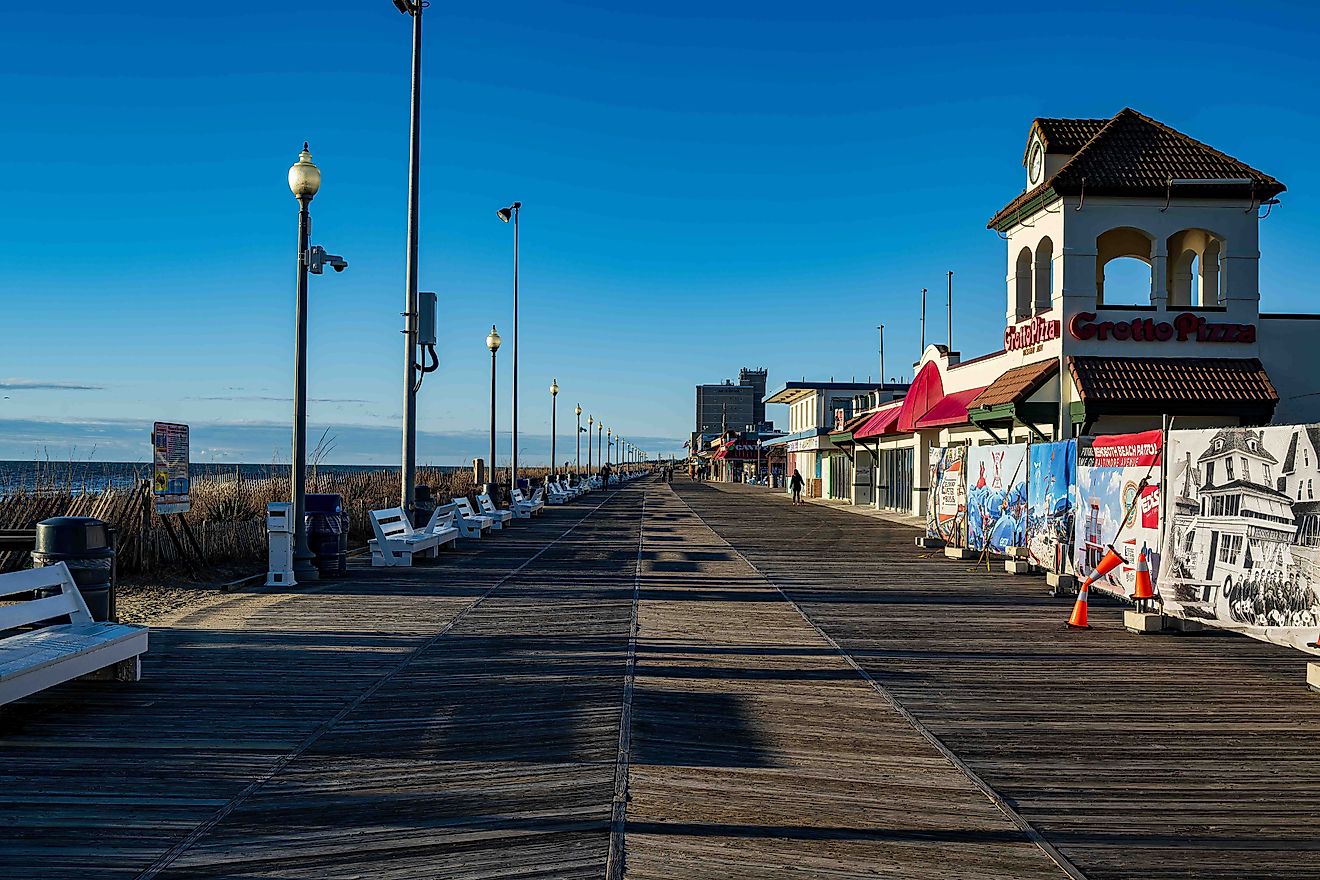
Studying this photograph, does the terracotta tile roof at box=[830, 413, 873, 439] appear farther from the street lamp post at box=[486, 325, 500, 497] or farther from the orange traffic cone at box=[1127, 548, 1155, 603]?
the orange traffic cone at box=[1127, 548, 1155, 603]

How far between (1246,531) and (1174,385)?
42.7 ft

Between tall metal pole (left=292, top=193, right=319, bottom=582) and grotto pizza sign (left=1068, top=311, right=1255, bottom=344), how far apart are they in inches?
597

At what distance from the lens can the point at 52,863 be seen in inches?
182

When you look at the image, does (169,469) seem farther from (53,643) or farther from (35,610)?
(53,643)

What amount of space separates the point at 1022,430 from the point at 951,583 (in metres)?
10.5

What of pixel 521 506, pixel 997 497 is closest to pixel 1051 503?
pixel 997 497

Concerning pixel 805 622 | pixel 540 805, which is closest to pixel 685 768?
pixel 540 805

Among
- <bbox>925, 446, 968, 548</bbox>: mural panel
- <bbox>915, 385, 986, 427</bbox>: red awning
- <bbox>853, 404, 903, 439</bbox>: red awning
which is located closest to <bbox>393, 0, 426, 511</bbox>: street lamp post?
<bbox>925, 446, 968, 548</bbox>: mural panel

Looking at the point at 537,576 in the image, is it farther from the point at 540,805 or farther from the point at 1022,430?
the point at 1022,430

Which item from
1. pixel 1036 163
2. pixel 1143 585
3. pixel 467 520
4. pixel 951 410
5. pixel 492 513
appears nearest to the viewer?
pixel 1143 585

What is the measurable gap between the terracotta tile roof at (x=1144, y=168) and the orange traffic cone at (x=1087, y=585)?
37.7 feet

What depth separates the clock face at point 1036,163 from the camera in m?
24.1

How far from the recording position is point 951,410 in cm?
3006

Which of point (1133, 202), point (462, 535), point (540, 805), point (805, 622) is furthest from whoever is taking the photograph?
point (462, 535)
